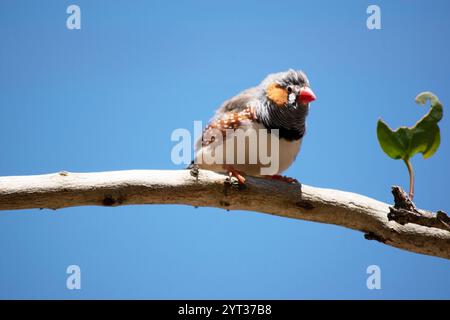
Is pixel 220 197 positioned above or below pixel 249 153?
below

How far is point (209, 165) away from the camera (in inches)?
152

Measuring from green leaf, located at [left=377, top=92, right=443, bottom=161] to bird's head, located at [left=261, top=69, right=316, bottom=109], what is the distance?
790 mm

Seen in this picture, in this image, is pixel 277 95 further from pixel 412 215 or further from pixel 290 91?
pixel 412 215

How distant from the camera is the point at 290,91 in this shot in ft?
12.6

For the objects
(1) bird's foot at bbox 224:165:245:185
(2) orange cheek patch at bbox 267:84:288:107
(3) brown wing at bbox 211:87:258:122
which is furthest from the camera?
(3) brown wing at bbox 211:87:258:122

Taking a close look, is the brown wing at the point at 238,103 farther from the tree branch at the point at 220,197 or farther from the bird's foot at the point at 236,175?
the tree branch at the point at 220,197

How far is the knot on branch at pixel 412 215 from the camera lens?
310cm

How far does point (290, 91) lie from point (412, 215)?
1.33 m

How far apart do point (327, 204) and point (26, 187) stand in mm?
1984

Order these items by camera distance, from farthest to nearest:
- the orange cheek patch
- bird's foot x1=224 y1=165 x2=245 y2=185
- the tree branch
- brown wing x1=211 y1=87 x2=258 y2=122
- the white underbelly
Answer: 1. brown wing x1=211 y1=87 x2=258 y2=122
2. the orange cheek patch
3. the white underbelly
4. bird's foot x1=224 y1=165 x2=245 y2=185
5. the tree branch

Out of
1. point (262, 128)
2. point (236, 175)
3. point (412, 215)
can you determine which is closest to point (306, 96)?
point (262, 128)

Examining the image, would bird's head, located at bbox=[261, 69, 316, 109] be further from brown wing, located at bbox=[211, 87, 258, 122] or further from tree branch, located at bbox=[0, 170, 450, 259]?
tree branch, located at bbox=[0, 170, 450, 259]

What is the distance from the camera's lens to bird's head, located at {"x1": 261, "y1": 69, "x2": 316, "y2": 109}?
12.3 ft

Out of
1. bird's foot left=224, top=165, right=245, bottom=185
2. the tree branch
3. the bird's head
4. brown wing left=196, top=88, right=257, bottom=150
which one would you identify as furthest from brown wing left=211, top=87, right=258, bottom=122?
the tree branch
